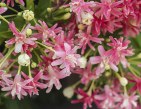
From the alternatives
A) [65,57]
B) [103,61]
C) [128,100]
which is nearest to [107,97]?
[128,100]

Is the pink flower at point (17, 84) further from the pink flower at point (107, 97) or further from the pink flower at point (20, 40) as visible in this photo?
the pink flower at point (107, 97)

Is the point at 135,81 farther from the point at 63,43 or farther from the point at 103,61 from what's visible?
the point at 63,43

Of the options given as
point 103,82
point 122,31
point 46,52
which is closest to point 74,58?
point 46,52

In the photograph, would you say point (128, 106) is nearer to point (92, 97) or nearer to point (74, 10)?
point (92, 97)

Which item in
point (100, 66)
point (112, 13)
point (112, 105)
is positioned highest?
point (112, 13)

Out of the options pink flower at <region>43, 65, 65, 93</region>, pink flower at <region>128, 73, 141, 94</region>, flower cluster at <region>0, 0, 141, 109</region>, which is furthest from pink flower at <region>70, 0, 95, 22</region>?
pink flower at <region>128, 73, 141, 94</region>
